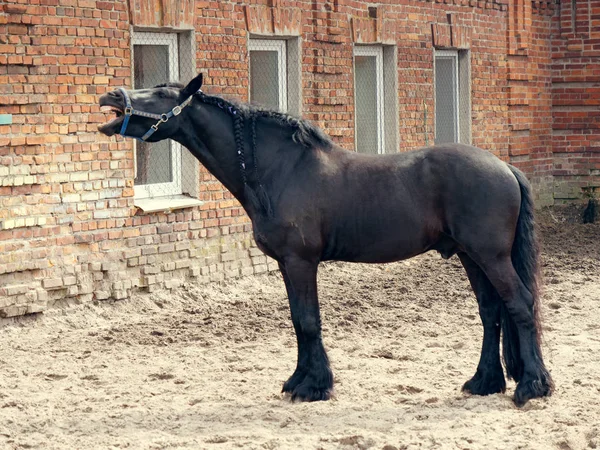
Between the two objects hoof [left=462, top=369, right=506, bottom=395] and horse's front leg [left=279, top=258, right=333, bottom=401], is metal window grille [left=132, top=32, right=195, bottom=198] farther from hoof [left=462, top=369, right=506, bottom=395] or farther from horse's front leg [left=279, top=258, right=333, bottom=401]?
hoof [left=462, top=369, right=506, bottom=395]

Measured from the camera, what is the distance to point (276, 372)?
7898 mm

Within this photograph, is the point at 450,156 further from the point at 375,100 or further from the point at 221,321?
the point at 375,100

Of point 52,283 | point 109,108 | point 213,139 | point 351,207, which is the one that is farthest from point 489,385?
point 52,283

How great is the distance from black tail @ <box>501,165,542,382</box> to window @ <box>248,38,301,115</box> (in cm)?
552

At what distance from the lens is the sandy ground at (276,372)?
6.28 metres

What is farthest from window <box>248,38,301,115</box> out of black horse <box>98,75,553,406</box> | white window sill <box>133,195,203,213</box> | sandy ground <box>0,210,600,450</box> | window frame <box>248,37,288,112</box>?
black horse <box>98,75,553,406</box>

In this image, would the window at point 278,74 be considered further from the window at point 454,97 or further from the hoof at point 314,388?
the hoof at point 314,388

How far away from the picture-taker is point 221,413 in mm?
6793

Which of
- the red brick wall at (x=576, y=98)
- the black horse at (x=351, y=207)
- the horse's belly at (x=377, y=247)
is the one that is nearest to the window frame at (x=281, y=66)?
the black horse at (x=351, y=207)

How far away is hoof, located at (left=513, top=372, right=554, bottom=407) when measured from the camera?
686 cm

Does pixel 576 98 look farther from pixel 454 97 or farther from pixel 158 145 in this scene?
pixel 158 145

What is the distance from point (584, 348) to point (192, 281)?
4.07 m

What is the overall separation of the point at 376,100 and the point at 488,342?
24.2ft

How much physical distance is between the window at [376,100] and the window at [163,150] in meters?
3.42
